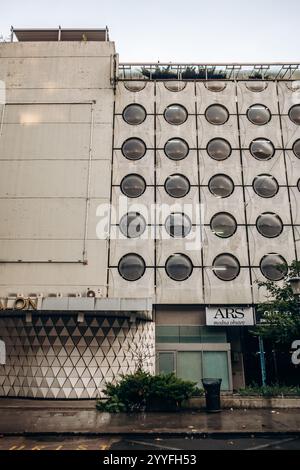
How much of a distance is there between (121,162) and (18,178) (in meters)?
7.68

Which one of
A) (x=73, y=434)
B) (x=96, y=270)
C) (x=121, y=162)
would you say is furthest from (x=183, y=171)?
(x=73, y=434)

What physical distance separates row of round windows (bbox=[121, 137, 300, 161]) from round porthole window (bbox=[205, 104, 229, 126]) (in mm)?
1538

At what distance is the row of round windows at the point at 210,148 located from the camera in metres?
28.5

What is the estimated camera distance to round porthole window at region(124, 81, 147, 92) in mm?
30094

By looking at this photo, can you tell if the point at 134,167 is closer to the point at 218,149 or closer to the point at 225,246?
the point at 218,149

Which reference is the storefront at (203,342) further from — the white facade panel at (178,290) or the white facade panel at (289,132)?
the white facade panel at (289,132)

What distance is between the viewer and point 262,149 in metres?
28.8

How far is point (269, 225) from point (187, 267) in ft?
22.1

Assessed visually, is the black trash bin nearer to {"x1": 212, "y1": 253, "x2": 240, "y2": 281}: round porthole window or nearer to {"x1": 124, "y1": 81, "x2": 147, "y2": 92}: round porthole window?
{"x1": 212, "y1": 253, "x2": 240, "y2": 281}: round porthole window

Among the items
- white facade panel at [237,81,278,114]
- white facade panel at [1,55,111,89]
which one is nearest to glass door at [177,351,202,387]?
white facade panel at [237,81,278,114]

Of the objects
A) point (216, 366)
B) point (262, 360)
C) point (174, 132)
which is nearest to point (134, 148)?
point (174, 132)
